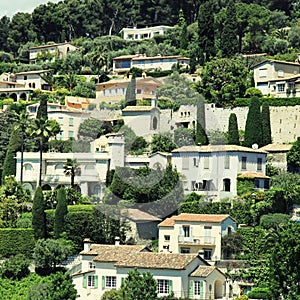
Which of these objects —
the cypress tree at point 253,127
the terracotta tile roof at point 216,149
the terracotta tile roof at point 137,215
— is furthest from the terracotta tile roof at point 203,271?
the cypress tree at point 253,127

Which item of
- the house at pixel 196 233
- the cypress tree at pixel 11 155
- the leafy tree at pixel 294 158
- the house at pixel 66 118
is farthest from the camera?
the house at pixel 66 118

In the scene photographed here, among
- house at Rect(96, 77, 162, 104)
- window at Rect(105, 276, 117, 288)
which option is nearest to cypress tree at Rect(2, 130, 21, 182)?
house at Rect(96, 77, 162, 104)

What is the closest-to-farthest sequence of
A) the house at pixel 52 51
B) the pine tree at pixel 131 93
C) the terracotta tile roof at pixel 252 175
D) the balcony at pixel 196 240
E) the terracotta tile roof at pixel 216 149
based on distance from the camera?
the balcony at pixel 196 240, the terracotta tile roof at pixel 252 175, the terracotta tile roof at pixel 216 149, the pine tree at pixel 131 93, the house at pixel 52 51

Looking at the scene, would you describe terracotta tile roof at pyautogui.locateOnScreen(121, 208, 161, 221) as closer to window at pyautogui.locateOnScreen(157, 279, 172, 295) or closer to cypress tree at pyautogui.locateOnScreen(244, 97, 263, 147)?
window at pyautogui.locateOnScreen(157, 279, 172, 295)

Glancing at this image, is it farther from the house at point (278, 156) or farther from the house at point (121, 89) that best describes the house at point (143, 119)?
the house at point (278, 156)

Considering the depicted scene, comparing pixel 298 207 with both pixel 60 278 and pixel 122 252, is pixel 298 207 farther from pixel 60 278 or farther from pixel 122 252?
pixel 60 278

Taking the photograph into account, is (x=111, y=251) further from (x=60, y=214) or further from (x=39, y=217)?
(x=39, y=217)

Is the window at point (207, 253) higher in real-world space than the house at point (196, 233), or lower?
lower
